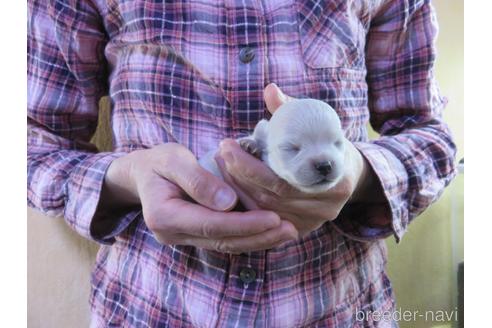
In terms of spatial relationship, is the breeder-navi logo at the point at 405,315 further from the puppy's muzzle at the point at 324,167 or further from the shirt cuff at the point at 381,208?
the puppy's muzzle at the point at 324,167

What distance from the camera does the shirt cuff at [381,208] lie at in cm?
47

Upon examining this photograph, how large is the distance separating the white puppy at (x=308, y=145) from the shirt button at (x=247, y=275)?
0.42 feet

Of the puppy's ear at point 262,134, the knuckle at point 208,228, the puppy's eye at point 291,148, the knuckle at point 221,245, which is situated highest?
the puppy's ear at point 262,134

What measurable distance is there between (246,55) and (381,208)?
0.24 meters

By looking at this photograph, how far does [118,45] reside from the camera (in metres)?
0.52

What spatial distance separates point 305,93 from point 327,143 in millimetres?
132

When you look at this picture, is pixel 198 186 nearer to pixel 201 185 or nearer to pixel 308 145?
pixel 201 185

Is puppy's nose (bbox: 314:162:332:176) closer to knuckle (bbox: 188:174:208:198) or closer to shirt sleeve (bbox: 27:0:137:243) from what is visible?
knuckle (bbox: 188:174:208:198)

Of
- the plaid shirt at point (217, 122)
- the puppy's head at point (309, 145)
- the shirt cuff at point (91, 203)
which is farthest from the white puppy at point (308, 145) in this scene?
the shirt cuff at point (91, 203)

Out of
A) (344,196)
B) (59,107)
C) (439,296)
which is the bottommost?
(439,296)

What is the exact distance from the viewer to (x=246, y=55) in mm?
466
